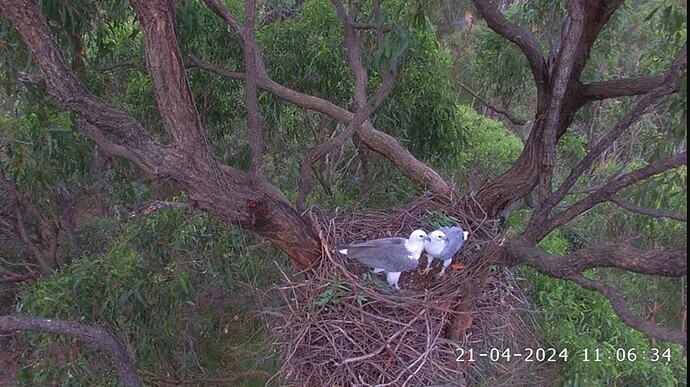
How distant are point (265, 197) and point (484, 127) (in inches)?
143

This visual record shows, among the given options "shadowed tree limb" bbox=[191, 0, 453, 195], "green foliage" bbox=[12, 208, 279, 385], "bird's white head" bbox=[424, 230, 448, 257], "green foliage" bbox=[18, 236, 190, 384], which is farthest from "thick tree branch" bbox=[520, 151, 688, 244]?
"green foliage" bbox=[18, 236, 190, 384]

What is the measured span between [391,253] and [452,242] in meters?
0.33

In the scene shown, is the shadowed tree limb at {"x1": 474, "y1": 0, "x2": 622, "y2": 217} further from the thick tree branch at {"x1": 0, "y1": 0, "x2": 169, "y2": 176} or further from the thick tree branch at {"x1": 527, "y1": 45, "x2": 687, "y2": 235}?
the thick tree branch at {"x1": 0, "y1": 0, "x2": 169, "y2": 176}

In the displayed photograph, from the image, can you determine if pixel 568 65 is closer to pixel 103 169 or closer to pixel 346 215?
pixel 346 215

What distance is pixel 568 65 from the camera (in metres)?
2.99

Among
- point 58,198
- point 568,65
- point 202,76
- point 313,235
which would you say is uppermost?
point 568,65

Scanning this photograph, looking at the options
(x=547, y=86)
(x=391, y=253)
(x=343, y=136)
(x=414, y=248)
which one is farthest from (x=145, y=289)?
(x=547, y=86)

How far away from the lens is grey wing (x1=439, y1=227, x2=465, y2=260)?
134 inches

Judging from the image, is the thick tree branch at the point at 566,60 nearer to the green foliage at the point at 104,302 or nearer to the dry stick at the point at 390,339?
the dry stick at the point at 390,339

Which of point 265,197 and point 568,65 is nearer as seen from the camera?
point 568,65

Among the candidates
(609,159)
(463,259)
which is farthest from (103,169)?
(609,159)

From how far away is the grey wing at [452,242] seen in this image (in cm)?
342

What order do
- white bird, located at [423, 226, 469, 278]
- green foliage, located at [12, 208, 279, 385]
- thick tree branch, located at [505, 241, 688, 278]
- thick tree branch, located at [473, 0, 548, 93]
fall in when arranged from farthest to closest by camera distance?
green foliage, located at [12, 208, 279, 385]
thick tree branch, located at [473, 0, 548, 93]
white bird, located at [423, 226, 469, 278]
thick tree branch, located at [505, 241, 688, 278]

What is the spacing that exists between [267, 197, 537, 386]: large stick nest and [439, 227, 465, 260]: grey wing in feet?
0.36
